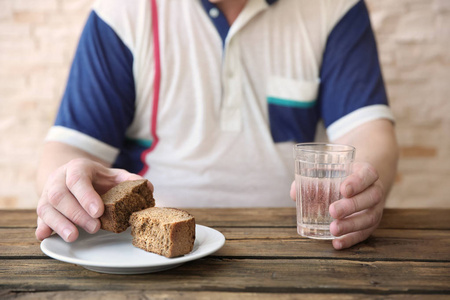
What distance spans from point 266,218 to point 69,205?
0.49 meters

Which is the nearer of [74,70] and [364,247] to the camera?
[364,247]

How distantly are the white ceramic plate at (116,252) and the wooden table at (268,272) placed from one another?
2cm

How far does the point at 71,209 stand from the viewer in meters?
0.93

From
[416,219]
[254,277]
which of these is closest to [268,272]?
[254,277]

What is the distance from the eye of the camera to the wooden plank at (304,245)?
0.93 meters

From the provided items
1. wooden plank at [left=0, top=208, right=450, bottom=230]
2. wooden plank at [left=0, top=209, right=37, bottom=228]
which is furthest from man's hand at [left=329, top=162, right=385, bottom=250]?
wooden plank at [left=0, top=209, right=37, bottom=228]

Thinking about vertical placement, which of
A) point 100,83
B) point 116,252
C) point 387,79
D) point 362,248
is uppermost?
point 100,83

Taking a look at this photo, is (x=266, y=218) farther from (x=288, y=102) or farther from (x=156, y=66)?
(x=156, y=66)

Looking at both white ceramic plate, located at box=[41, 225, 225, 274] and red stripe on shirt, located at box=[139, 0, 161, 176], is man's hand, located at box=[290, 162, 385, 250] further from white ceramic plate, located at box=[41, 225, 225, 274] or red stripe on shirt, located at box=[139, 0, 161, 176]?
red stripe on shirt, located at box=[139, 0, 161, 176]

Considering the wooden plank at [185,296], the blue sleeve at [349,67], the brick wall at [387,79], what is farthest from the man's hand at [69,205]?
the brick wall at [387,79]

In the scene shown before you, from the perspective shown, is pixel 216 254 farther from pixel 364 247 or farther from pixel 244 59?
pixel 244 59

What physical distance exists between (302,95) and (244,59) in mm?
228

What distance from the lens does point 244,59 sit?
1.63 m

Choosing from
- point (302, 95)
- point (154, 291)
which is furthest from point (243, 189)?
point (154, 291)
